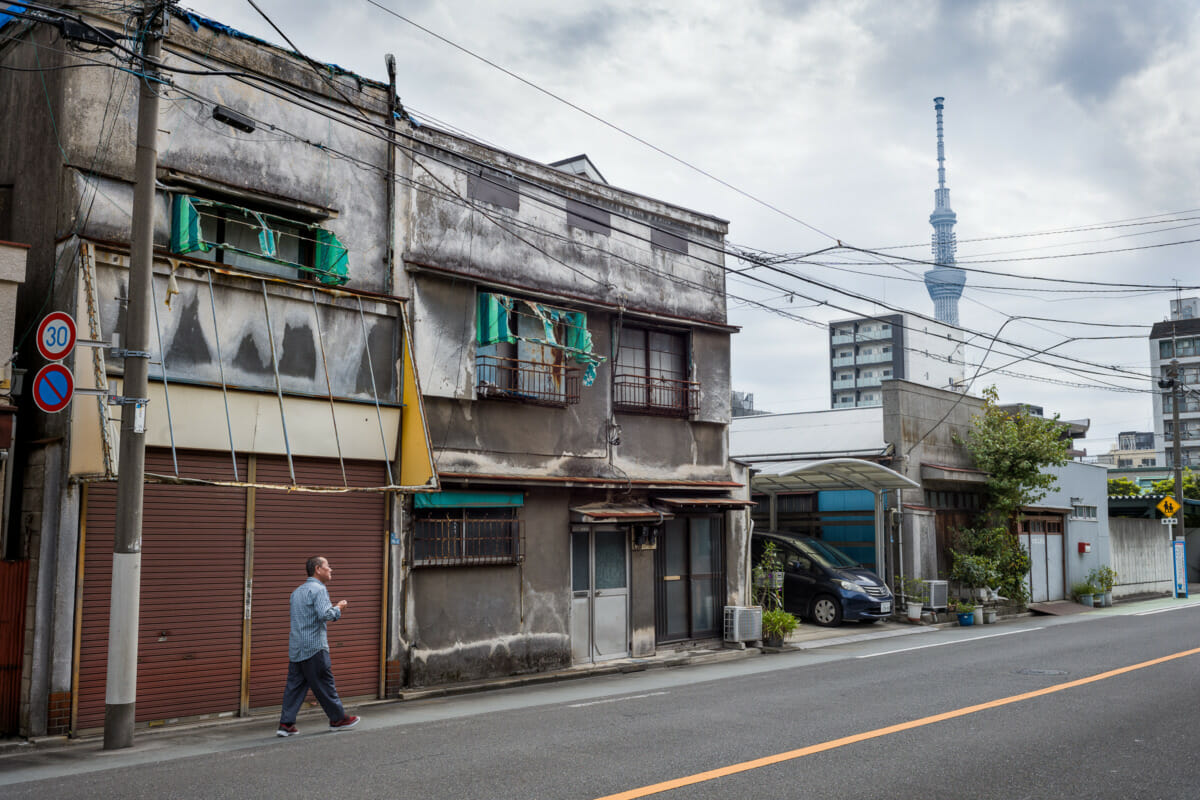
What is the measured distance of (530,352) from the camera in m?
15.4

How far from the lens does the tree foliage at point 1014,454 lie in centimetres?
2545

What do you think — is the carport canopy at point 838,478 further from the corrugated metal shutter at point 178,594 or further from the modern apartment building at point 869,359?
the modern apartment building at point 869,359

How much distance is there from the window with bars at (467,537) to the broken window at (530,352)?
1810 mm

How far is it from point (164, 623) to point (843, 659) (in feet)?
33.6

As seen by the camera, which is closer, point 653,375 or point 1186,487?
point 653,375

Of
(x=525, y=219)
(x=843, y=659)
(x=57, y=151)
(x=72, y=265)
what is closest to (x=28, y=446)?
(x=72, y=265)

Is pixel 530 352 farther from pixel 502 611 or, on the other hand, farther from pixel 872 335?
pixel 872 335

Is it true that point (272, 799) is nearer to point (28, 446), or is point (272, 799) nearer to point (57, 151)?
point (28, 446)

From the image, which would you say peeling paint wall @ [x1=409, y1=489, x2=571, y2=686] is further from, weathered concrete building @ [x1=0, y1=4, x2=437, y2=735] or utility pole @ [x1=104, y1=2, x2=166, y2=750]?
utility pole @ [x1=104, y1=2, x2=166, y2=750]

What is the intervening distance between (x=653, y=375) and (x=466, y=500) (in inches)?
190

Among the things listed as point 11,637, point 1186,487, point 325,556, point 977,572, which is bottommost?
point 977,572

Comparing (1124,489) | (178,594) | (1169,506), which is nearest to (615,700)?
(178,594)

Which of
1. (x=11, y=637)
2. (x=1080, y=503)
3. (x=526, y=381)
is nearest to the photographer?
(x=11, y=637)

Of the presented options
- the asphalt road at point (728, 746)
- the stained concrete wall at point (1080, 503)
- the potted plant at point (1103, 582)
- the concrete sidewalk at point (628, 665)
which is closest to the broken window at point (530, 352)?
the concrete sidewalk at point (628, 665)
